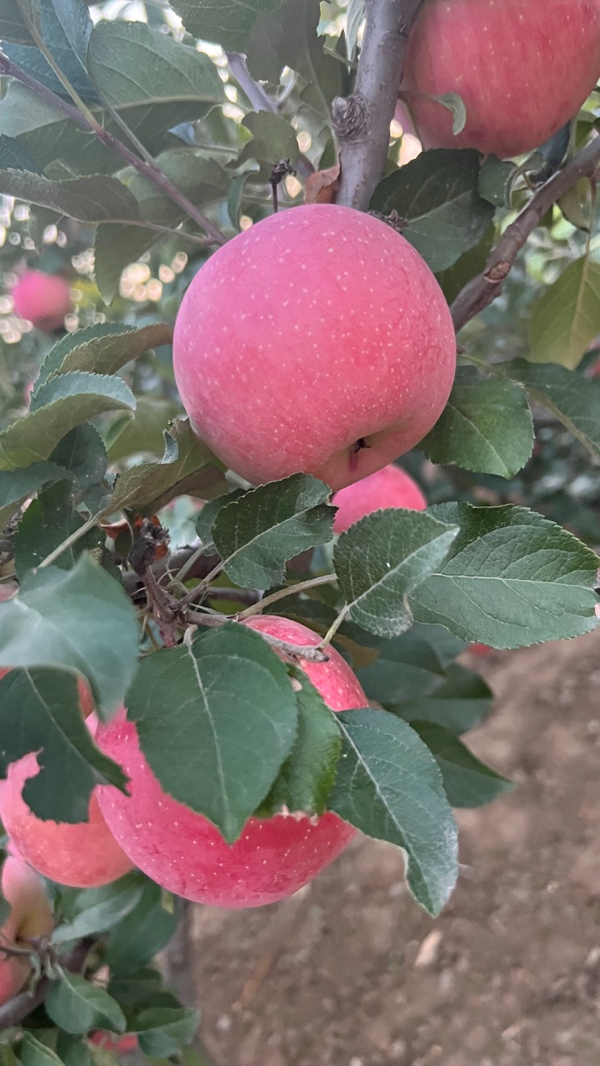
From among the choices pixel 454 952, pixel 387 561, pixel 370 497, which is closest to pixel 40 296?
pixel 370 497

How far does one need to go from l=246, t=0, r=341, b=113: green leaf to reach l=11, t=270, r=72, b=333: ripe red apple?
1427 mm

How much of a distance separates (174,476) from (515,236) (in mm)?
402

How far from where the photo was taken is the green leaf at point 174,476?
52cm

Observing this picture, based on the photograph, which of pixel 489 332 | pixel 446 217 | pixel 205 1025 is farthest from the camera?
pixel 489 332

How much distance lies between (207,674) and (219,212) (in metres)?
1.04

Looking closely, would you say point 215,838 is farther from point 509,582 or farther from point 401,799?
point 509,582

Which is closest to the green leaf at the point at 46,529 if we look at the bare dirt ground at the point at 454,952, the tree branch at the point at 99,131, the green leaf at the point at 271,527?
the green leaf at the point at 271,527

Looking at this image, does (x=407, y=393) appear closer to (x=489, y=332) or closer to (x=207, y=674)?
(x=207, y=674)

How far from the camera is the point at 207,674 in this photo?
45cm

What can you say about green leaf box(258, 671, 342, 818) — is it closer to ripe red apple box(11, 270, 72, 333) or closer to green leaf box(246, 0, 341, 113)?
green leaf box(246, 0, 341, 113)

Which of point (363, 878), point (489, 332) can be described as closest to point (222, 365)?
point (489, 332)

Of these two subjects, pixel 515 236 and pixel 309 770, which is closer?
pixel 309 770

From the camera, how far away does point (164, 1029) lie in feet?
2.96

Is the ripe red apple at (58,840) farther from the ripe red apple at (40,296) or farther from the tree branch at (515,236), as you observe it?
the ripe red apple at (40,296)
